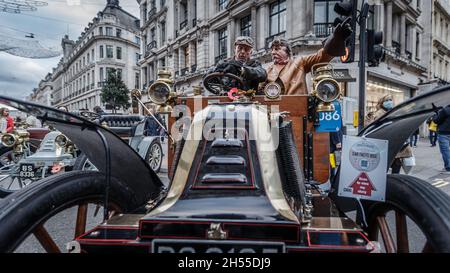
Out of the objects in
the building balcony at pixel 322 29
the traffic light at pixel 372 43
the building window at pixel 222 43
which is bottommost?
the traffic light at pixel 372 43

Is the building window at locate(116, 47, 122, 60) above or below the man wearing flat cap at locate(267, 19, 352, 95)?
above

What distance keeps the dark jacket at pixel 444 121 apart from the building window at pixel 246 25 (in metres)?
14.5

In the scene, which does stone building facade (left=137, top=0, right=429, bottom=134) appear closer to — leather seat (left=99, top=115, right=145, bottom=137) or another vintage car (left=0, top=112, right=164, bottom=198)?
leather seat (left=99, top=115, right=145, bottom=137)

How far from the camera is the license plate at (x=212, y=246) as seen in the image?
3.84 ft

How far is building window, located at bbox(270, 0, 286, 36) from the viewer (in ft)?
53.0

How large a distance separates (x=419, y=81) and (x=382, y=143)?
78.7 ft

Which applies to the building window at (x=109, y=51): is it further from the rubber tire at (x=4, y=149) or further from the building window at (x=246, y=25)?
the rubber tire at (x=4, y=149)

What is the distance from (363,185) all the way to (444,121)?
5927mm

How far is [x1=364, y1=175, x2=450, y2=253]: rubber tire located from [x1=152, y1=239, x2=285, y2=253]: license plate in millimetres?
665

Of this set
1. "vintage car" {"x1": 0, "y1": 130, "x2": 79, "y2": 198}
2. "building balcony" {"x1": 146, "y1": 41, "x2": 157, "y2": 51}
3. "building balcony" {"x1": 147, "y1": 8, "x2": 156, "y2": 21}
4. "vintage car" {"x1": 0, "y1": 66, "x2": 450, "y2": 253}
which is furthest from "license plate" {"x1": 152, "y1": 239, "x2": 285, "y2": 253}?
"building balcony" {"x1": 147, "y1": 8, "x2": 156, "y2": 21}

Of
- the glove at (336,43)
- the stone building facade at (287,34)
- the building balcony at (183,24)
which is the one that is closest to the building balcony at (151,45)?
the stone building facade at (287,34)

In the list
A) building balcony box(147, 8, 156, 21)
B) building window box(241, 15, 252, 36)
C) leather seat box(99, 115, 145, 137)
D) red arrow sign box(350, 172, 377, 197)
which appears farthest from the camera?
building balcony box(147, 8, 156, 21)

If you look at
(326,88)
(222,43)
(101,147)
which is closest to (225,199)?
(101,147)

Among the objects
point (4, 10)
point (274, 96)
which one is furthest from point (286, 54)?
point (4, 10)
